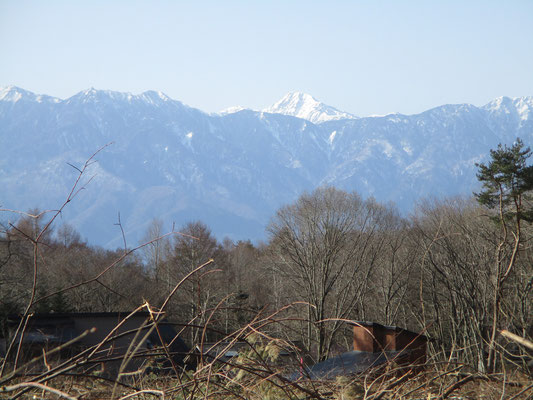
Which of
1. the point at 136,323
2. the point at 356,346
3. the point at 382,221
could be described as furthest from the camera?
the point at 382,221

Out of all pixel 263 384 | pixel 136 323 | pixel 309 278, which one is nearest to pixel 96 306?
pixel 136 323

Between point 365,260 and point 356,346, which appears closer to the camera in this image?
point 356,346

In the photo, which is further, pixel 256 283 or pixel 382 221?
pixel 256 283

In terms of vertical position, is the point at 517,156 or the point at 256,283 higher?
the point at 517,156

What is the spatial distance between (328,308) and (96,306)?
1340 centimetres

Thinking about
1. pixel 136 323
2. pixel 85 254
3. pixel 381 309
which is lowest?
pixel 381 309

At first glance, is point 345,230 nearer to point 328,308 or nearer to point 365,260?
point 365,260

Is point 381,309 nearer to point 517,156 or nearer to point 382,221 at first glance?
point 517,156

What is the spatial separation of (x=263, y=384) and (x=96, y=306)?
33292mm

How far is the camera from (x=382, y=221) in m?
42.8

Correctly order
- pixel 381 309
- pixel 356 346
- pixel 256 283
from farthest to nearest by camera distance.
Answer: pixel 256 283, pixel 381 309, pixel 356 346

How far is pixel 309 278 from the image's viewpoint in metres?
31.3

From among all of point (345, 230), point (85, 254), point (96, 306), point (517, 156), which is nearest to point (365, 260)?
point (345, 230)

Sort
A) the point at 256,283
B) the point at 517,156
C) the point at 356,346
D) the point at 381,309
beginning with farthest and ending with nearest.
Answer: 1. the point at 256,283
2. the point at 381,309
3. the point at 517,156
4. the point at 356,346
